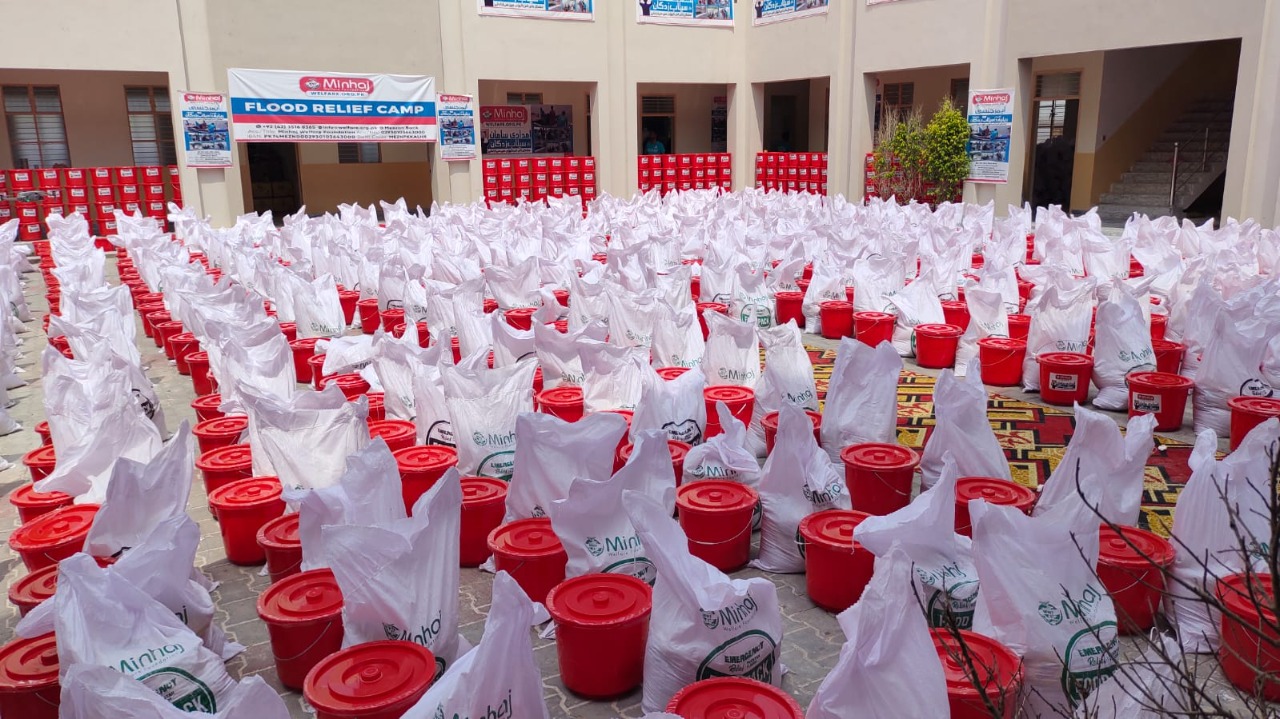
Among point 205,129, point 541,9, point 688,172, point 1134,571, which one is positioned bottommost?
point 1134,571

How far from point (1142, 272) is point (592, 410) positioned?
20.3 ft

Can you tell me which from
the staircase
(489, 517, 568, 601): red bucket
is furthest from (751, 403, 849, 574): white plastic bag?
the staircase

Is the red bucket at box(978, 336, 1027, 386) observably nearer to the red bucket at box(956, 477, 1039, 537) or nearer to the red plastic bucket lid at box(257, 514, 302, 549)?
the red bucket at box(956, 477, 1039, 537)

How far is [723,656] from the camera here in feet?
8.51

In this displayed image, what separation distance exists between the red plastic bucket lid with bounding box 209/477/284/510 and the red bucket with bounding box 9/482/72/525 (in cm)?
60

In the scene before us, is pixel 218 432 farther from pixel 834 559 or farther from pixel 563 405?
pixel 834 559

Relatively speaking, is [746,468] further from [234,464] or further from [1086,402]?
[1086,402]

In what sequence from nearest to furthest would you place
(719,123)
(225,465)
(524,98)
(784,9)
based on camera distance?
1. (225,465)
2. (784,9)
3. (524,98)
4. (719,123)

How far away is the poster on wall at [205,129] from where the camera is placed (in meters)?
15.3

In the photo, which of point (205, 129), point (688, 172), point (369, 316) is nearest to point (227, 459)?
point (369, 316)

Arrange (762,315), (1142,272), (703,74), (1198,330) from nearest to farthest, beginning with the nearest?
(1198,330)
(762,315)
(1142,272)
(703,74)

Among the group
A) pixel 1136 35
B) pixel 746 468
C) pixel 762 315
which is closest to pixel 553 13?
pixel 1136 35

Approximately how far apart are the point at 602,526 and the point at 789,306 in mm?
5338

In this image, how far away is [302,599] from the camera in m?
2.97
